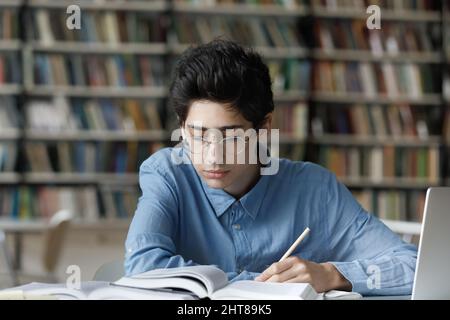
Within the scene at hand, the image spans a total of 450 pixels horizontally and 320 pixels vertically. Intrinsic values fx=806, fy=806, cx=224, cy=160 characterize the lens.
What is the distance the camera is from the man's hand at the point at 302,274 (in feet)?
4.43

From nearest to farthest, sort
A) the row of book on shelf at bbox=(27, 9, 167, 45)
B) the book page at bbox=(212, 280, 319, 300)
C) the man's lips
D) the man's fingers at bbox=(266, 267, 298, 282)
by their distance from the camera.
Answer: the book page at bbox=(212, 280, 319, 300), the man's fingers at bbox=(266, 267, 298, 282), the man's lips, the row of book on shelf at bbox=(27, 9, 167, 45)

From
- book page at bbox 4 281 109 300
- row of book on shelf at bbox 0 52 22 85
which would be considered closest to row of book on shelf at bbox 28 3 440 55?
row of book on shelf at bbox 0 52 22 85

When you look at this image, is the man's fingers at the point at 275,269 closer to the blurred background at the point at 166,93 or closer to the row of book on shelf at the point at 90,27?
the blurred background at the point at 166,93

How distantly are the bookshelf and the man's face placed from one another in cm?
362

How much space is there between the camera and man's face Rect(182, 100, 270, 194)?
1.57 m

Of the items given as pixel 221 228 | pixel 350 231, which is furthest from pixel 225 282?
pixel 350 231

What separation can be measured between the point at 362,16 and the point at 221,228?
385 centimetres

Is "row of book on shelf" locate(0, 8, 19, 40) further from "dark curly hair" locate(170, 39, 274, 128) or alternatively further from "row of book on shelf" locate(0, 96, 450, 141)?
"dark curly hair" locate(170, 39, 274, 128)

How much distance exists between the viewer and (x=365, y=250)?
171 cm

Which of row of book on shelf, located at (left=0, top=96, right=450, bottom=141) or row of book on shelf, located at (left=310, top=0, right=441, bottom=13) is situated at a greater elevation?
row of book on shelf, located at (left=310, top=0, right=441, bottom=13)

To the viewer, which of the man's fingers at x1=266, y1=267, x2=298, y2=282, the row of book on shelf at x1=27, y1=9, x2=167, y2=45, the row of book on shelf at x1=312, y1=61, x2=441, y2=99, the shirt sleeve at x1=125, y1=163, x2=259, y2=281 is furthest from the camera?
the row of book on shelf at x1=312, y1=61, x2=441, y2=99

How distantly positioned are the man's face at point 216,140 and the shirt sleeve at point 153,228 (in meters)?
0.10
